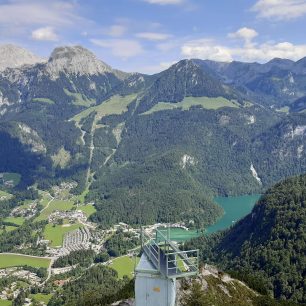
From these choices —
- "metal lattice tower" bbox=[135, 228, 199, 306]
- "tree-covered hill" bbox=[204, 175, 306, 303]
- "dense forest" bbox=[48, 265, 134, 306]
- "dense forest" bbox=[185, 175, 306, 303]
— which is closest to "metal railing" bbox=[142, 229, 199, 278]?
"metal lattice tower" bbox=[135, 228, 199, 306]

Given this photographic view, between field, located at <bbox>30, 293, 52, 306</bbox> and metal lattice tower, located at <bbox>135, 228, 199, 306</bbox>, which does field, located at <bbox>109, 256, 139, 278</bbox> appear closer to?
field, located at <bbox>30, 293, 52, 306</bbox>

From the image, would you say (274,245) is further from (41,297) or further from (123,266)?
(41,297)

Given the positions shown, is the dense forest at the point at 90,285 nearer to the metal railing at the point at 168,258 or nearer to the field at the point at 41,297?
the field at the point at 41,297

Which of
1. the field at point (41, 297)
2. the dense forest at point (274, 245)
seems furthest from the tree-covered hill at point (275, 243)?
the field at point (41, 297)

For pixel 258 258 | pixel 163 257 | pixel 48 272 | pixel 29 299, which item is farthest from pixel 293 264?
pixel 163 257

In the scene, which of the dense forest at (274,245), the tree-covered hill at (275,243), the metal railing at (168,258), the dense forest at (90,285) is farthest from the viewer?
the dense forest at (90,285)

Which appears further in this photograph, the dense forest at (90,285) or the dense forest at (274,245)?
the dense forest at (90,285)
